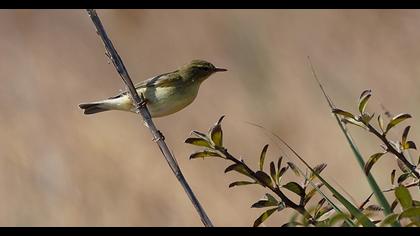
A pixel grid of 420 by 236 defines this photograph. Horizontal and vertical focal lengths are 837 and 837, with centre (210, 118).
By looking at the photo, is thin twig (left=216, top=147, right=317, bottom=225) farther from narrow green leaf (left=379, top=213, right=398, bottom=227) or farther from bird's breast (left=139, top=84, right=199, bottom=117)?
bird's breast (left=139, top=84, right=199, bottom=117)

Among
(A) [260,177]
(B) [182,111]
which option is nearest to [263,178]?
(A) [260,177]

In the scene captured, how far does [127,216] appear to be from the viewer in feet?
25.0

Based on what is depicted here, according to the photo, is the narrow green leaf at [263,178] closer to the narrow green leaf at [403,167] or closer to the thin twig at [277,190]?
the thin twig at [277,190]

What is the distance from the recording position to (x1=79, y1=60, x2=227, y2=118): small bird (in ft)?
13.5

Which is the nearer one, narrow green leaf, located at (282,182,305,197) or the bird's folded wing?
narrow green leaf, located at (282,182,305,197)

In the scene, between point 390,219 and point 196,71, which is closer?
point 390,219

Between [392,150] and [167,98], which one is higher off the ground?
[167,98]

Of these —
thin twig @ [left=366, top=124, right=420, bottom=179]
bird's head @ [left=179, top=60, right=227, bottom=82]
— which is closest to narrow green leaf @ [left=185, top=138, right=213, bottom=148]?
thin twig @ [left=366, top=124, right=420, bottom=179]

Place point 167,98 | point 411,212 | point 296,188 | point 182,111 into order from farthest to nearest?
point 182,111 → point 167,98 → point 296,188 → point 411,212

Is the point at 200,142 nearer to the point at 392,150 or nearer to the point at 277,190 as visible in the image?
the point at 277,190

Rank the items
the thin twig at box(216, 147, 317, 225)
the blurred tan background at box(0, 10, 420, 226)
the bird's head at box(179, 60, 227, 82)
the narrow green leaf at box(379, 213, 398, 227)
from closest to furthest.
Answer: the narrow green leaf at box(379, 213, 398, 227) → the thin twig at box(216, 147, 317, 225) → the bird's head at box(179, 60, 227, 82) → the blurred tan background at box(0, 10, 420, 226)

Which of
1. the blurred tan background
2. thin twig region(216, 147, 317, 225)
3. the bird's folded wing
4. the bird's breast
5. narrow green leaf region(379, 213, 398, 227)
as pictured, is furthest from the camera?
the blurred tan background

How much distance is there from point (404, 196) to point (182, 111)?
7743mm

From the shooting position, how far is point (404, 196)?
947 mm
